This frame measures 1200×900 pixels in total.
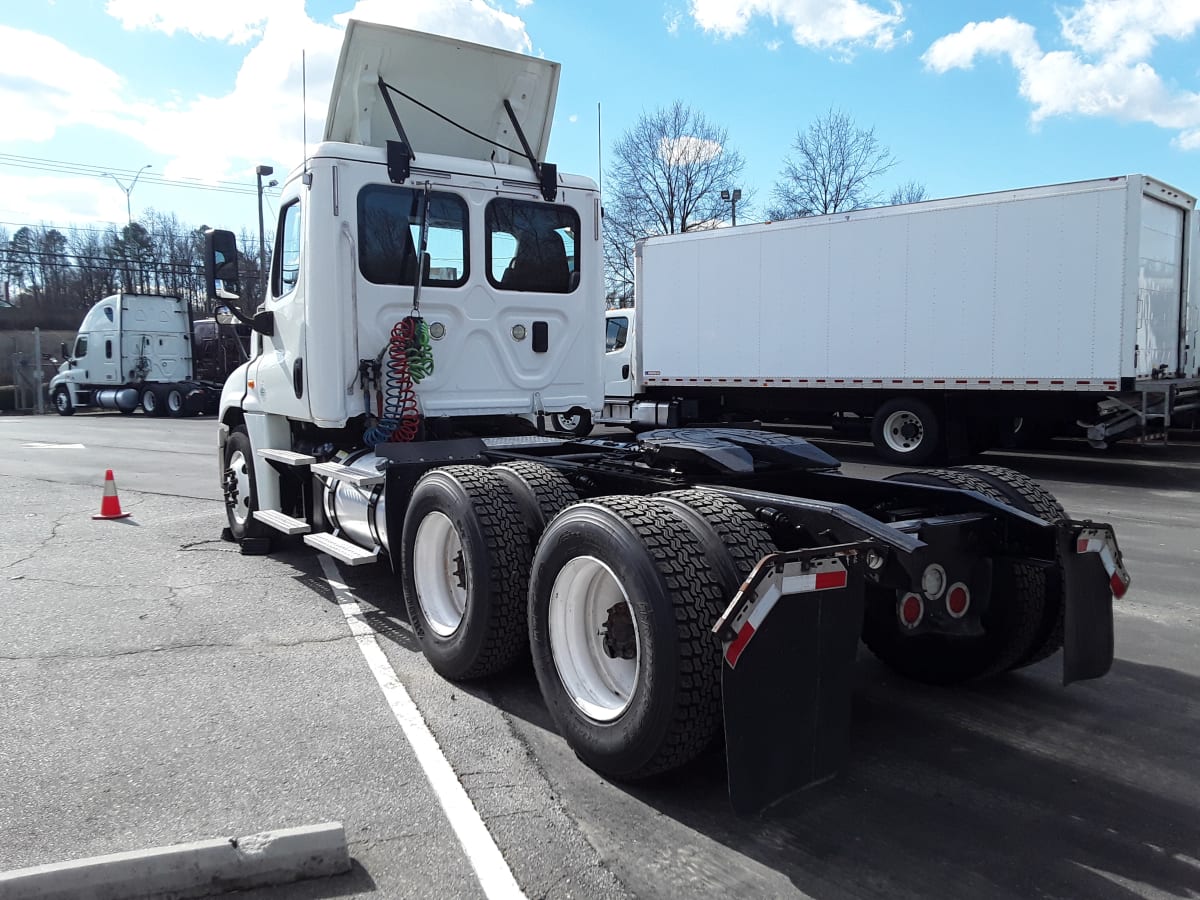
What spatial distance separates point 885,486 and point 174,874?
3314 millimetres

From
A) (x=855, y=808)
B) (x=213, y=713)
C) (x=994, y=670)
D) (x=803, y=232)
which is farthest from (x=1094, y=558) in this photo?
(x=803, y=232)

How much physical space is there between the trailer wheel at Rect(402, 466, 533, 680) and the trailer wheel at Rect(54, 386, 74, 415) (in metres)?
32.7

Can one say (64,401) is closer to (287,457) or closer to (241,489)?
(241,489)

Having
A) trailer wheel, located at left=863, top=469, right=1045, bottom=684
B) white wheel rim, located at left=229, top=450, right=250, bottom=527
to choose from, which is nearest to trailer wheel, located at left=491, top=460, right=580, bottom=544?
trailer wheel, located at left=863, top=469, right=1045, bottom=684

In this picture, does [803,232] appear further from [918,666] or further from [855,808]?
[855,808]

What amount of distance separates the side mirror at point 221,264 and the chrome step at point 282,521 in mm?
1683

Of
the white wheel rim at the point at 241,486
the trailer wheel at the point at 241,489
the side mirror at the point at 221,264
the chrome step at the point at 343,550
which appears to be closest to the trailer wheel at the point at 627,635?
the chrome step at the point at 343,550

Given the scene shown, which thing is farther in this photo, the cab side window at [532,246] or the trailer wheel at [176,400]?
the trailer wheel at [176,400]

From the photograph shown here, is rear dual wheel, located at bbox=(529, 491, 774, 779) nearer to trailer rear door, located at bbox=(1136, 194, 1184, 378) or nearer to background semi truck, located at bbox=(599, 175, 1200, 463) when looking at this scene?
background semi truck, located at bbox=(599, 175, 1200, 463)

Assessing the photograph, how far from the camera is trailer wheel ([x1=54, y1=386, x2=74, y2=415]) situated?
107 ft

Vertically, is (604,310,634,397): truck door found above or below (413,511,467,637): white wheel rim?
above

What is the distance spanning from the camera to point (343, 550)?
226 inches

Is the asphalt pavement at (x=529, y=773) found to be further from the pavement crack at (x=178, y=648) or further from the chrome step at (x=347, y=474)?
the chrome step at (x=347, y=474)

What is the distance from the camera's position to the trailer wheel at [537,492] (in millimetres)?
4387
